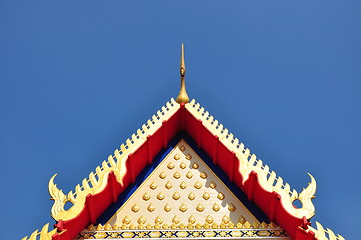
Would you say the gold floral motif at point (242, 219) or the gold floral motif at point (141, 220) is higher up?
the gold floral motif at point (242, 219)

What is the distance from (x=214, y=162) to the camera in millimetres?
10852

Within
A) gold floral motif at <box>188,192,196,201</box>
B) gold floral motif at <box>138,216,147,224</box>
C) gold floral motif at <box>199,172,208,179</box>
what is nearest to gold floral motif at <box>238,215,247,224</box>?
gold floral motif at <box>188,192,196,201</box>

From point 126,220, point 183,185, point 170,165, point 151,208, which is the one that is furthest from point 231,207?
point 126,220

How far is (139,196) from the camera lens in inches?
396

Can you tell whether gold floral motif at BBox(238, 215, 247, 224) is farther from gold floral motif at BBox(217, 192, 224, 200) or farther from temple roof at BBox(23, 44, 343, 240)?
gold floral motif at BBox(217, 192, 224, 200)

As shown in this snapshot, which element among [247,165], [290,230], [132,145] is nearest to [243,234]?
[290,230]

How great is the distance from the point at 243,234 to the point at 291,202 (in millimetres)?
1176

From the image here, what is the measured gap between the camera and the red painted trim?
8.71 metres

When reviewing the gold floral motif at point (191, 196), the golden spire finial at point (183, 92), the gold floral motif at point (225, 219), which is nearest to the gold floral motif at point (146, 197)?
the gold floral motif at point (191, 196)

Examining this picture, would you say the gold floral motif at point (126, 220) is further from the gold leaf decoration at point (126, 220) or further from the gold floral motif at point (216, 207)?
the gold floral motif at point (216, 207)

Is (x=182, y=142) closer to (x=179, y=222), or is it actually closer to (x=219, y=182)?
(x=219, y=182)

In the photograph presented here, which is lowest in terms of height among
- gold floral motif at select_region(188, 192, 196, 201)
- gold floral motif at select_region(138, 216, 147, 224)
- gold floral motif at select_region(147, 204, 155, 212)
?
gold floral motif at select_region(138, 216, 147, 224)

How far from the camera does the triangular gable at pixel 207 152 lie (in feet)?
28.5

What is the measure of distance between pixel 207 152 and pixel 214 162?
1.30ft
